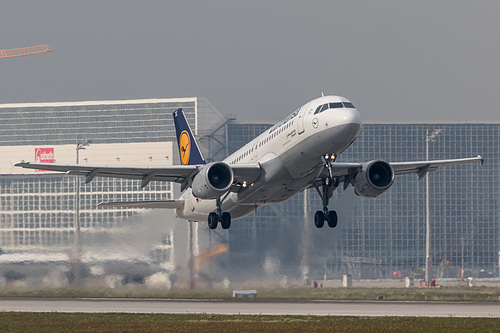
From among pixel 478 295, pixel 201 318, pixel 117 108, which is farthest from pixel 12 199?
A: pixel 201 318

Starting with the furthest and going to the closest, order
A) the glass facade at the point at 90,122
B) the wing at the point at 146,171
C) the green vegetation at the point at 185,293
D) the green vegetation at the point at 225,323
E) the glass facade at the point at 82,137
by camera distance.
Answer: the glass facade at the point at 90,122 → the glass facade at the point at 82,137 → the green vegetation at the point at 185,293 → the wing at the point at 146,171 → the green vegetation at the point at 225,323

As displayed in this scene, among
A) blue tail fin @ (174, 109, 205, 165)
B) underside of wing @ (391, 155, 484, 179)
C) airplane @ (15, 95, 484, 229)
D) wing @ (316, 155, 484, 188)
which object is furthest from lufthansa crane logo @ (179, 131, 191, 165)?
underside of wing @ (391, 155, 484, 179)

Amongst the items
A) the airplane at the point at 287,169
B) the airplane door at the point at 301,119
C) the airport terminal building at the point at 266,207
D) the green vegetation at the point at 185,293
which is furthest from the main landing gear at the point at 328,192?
the airport terminal building at the point at 266,207

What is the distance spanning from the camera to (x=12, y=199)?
128 meters

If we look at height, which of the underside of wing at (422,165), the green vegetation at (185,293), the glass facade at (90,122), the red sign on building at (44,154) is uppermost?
the glass facade at (90,122)

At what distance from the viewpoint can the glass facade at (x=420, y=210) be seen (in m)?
118

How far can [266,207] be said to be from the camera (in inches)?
4508

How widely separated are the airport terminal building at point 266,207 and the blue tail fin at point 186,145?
4283cm

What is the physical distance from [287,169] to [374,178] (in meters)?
6.29

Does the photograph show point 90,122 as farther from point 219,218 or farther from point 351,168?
point 351,168

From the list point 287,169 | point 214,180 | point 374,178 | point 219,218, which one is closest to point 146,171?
point 219,218

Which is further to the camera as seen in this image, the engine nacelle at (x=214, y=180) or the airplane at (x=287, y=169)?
the engine nacelle at (x=214, y=180)

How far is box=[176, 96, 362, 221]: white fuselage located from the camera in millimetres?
40281

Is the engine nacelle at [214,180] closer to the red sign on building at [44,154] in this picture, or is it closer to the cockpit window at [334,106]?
the cockpit window at [334,106]
